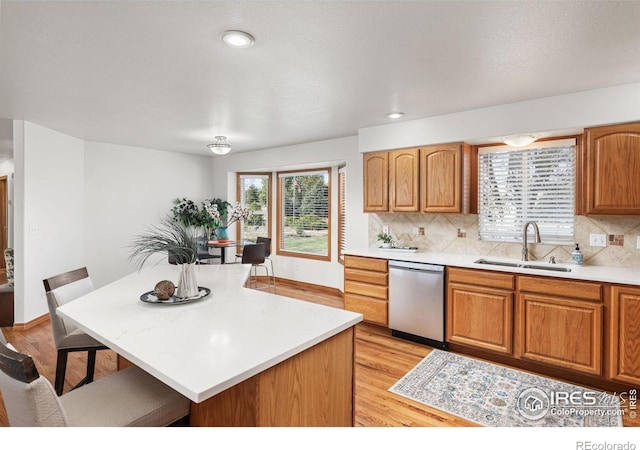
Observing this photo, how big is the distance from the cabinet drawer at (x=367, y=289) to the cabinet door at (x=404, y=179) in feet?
2.97

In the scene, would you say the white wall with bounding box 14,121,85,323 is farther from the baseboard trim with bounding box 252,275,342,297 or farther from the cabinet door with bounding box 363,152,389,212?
the cabinet door with bounding box 363,152,389,212

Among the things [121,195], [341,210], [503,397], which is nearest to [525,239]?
[503,397]

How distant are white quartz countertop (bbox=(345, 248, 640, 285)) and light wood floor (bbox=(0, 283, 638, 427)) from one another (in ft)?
2.80

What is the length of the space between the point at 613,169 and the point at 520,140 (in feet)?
2.58

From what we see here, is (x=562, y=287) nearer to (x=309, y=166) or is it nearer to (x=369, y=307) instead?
(x=369, y=307)

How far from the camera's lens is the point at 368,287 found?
390cm

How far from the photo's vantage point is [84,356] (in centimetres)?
321

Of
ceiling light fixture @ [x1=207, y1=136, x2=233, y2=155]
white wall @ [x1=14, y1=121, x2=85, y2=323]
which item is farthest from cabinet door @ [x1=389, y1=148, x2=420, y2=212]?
white wall @ [x1=14, y1=121, x2=85, y2=323]

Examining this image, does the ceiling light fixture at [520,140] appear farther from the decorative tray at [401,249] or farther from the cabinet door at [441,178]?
the decorative tray at [401,249]

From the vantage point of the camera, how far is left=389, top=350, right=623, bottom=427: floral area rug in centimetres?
227

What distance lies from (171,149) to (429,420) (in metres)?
5.46

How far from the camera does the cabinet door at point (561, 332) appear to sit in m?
2.63

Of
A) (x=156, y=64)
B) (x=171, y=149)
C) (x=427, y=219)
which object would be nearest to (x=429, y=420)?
(x=427, y=219)
